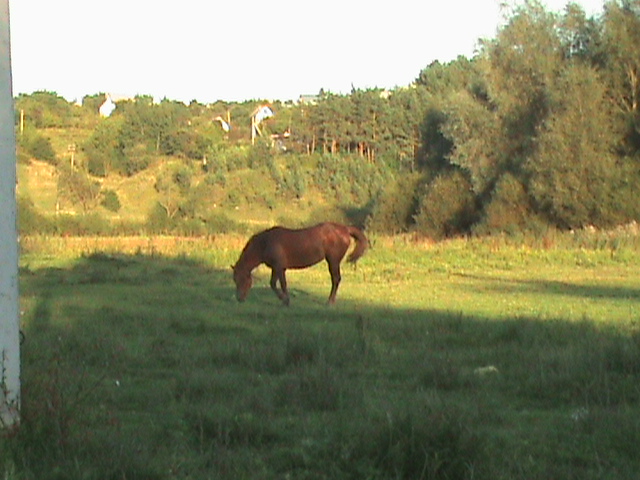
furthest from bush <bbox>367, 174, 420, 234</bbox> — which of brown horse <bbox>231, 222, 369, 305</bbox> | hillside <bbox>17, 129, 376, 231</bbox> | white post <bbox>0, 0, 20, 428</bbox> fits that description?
white post <bbox>0, 0, 20, 428</bbox>

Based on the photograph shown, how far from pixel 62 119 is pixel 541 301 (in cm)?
7620

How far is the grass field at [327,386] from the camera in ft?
19.0

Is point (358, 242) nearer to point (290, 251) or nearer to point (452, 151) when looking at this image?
point (290, 251)

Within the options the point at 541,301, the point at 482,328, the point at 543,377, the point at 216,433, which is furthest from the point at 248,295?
the point at 216,433

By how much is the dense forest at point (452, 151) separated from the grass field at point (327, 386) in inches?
714

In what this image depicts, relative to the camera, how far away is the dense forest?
35.6 meters

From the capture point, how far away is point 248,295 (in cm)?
1784

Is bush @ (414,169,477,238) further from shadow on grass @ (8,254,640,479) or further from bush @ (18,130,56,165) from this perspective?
bush @ (18,130,56,165)

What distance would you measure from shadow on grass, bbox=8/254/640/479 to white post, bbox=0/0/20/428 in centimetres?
19

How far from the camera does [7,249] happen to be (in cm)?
619

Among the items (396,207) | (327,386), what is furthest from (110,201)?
(327,386)

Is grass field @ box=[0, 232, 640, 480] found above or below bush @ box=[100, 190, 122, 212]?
above

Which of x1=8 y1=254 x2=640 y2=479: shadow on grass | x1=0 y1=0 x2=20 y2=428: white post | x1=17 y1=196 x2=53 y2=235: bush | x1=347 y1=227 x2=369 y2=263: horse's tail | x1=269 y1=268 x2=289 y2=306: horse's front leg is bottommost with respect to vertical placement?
x1=17 y1=196 x2=53 y2=235: bush

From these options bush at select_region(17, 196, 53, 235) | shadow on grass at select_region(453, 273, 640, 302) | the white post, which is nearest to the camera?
the white post
